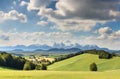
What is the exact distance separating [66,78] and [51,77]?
9.93 ft

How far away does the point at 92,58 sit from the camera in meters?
164

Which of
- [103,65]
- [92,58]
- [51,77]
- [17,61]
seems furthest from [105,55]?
[51,77]

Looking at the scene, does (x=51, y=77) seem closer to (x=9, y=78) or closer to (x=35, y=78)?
(x=35, y=78)

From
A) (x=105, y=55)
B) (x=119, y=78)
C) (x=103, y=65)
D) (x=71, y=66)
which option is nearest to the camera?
(x=119, y=78)

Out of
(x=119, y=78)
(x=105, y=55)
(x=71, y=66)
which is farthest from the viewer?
(x=105, y=55)

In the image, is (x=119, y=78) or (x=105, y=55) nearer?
(x=119, y=78)

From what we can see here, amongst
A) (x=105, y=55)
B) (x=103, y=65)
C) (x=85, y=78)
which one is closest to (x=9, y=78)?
(x=85, y=78)

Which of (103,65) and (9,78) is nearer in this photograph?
(9,78)

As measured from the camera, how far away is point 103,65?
13900 centimetres

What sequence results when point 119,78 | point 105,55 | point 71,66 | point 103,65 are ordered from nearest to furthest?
point 119,78 → point 103,65 → point 71,66 → point 105,55

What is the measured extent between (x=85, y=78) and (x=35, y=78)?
8709 mm

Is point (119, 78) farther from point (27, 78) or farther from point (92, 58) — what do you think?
point (92, 58)

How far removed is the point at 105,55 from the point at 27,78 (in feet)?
363

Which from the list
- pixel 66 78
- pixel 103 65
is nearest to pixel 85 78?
pixel 66 78
